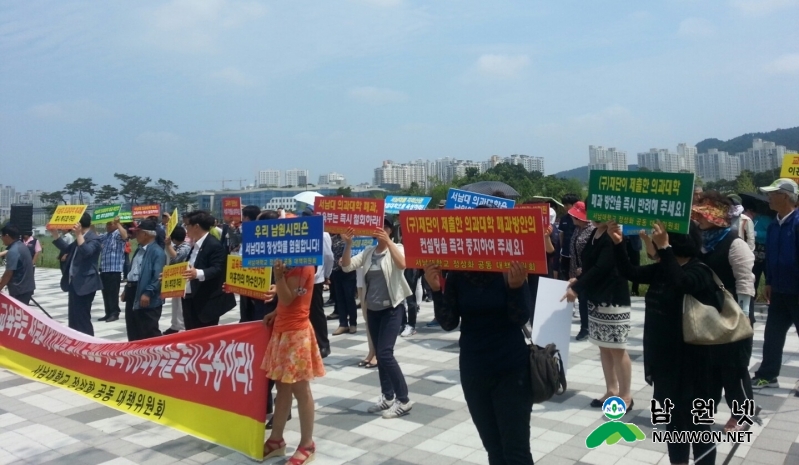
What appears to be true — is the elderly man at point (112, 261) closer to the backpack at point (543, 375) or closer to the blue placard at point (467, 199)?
the blue placard at point (467, 199)

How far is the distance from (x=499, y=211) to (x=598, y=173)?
73 cm

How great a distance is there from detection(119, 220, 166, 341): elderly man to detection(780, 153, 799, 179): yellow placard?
876cm

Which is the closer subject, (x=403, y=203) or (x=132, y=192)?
(x=403, y=203)

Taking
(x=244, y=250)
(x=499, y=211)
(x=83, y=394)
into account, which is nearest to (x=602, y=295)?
(x=499, y=211)

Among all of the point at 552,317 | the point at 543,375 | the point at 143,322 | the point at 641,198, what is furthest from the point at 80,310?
the point at 641,198

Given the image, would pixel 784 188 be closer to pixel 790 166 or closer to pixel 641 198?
pixel 641 198

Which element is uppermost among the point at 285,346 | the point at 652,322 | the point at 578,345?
the point at 652,322

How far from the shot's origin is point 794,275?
5480 mm

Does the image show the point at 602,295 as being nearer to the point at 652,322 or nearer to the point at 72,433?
the point at 652,322

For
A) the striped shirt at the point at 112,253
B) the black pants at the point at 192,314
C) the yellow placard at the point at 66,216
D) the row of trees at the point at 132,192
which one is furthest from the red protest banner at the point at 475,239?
the row of trees at the point at 132,192

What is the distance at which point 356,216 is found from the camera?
551cm

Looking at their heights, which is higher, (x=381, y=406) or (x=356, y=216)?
(x=356, y=216)

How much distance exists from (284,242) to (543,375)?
2.12 m

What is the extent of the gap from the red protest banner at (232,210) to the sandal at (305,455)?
9.51 meters
